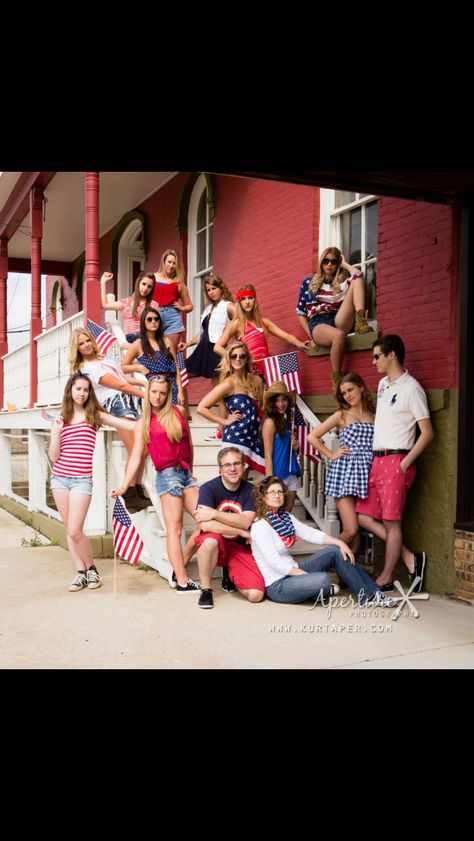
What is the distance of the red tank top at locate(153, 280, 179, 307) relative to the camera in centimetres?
727

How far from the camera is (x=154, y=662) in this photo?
418 cm

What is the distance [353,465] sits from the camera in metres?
6.05

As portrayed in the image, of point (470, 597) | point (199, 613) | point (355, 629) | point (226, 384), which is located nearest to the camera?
point (355, 629)

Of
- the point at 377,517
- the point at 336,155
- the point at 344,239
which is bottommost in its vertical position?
the point at 377,517

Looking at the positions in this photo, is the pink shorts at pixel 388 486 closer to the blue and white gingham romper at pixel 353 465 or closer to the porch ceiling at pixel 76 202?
the blue and white gingham romper at pixel 353 465

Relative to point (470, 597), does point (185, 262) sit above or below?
above

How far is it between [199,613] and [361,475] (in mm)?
1725

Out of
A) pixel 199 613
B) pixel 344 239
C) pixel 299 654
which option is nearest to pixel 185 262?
pixel 344 239

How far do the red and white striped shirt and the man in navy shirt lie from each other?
41.0 inches

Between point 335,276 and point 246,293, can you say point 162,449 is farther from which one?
point 335,276

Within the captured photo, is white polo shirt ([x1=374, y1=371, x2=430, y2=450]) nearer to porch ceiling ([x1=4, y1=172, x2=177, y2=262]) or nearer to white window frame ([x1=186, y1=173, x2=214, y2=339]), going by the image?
white window frame ([x1=186, y1=173, x2=214, y2=339])

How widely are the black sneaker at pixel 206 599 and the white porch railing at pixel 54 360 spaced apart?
4.02 metres

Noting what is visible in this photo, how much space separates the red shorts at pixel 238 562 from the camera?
5477 mm
